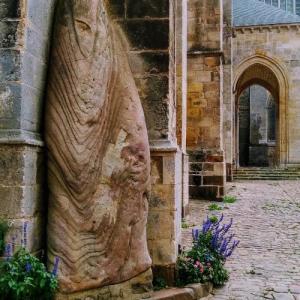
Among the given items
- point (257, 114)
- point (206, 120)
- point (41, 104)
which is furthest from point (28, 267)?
point (257, 114)

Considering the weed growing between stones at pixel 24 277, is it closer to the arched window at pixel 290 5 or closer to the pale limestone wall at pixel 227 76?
the pale limestone wall at pixel 227 76

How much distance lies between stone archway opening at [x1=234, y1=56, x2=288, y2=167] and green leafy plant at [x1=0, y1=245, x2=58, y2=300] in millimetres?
21535

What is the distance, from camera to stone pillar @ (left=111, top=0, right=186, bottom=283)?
401 centimetres

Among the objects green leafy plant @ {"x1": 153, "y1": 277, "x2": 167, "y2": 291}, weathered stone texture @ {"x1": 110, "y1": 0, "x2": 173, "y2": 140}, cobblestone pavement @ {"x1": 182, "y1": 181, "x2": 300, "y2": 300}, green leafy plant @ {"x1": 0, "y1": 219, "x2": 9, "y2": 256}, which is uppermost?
weathered stone texture @ {"x1": 110, "y1": 0, "x2": 173, "y2": 140}

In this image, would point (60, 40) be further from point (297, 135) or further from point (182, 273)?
point (297, 135)

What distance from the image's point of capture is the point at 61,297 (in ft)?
10.6

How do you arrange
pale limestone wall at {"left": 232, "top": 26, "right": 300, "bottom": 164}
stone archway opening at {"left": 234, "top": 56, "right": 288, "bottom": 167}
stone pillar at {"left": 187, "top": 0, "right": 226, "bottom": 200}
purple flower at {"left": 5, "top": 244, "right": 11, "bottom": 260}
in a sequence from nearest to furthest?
purple flower at {"left": 5, "top": 244, "right": 11, "bottom": 260}, stone pillar at {"left": 187, "top": 0, "right": 226, "bottom": 200}, pale limestone wall at {"left": 232, "top": 26, "right": 300, "bottom": 164}, stone archway opening at {"left": 234, "top": 56, "right": 288, "bottom": 167}

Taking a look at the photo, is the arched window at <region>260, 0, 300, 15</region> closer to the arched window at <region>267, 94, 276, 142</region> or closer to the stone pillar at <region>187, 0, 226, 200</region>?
the arched window at <region>267, 94, 276, 142</region>

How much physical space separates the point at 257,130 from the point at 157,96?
2771cm

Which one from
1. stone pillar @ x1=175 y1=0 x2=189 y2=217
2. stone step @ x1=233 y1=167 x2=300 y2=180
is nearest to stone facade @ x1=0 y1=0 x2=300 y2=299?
stone pillar @ x1=175 y1=0 x2=189 y2=217

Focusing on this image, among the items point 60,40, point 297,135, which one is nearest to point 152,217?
point 60,40

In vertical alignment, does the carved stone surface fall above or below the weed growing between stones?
above

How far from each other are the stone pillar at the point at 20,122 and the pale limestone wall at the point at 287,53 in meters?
21.0

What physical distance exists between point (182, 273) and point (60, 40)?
229 centimetres
